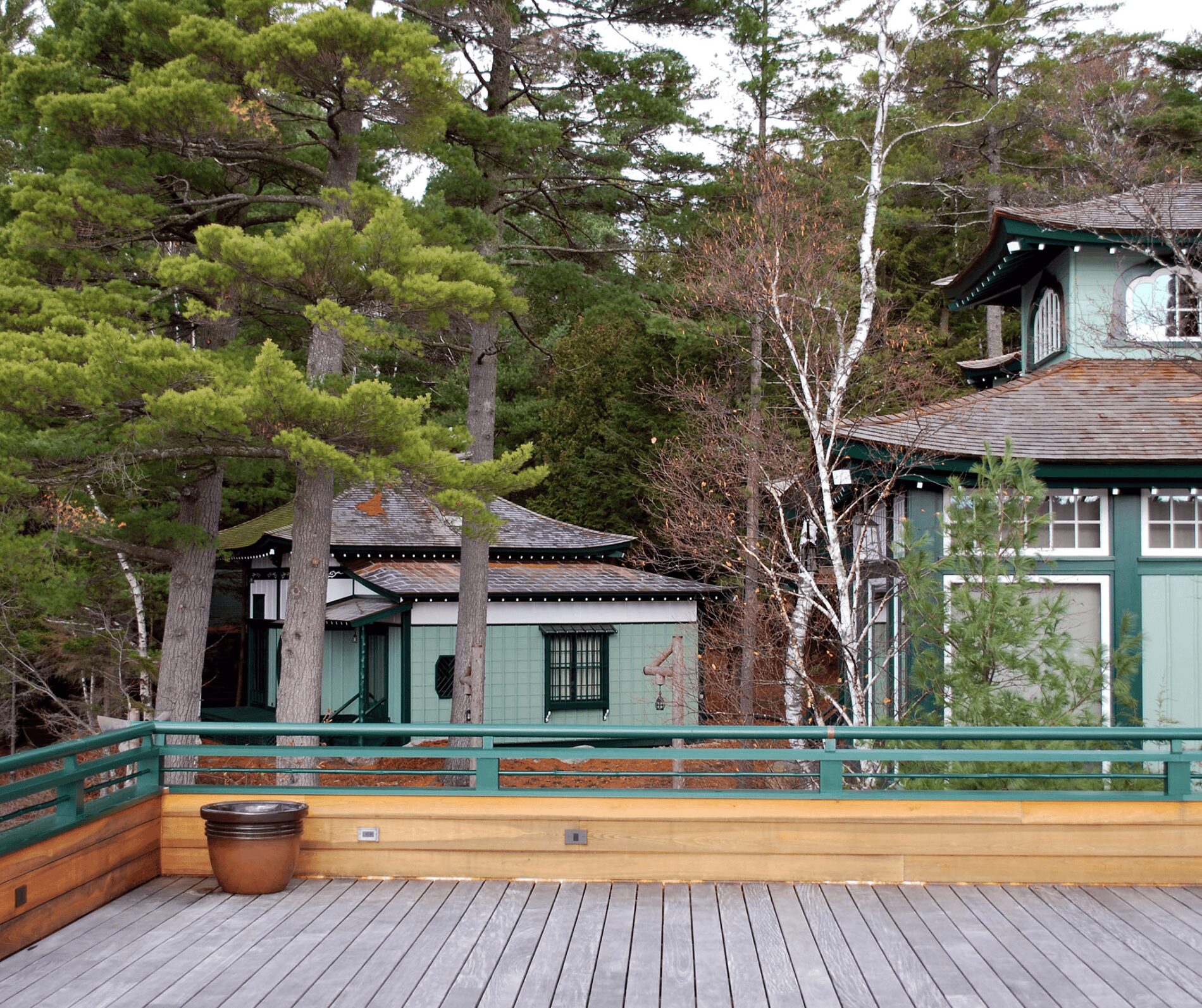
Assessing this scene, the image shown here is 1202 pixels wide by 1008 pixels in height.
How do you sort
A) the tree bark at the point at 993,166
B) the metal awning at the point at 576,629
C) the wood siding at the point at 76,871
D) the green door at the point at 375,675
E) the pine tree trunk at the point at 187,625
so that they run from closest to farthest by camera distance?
1. the wood siding at the point at 76,871
2. the pine tree trunk at the point at 187,625
3. the green door at the point at 375,675
4. the metal awning at the point at 576,629
5. the tree bark at the point at 993,166

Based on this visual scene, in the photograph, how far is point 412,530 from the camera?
73.0 ft

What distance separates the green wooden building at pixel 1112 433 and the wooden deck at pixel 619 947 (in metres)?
5.52

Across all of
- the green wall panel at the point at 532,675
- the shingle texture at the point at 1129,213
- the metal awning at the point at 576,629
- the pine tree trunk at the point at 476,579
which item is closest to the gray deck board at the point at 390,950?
the pine tree trunk at the point at 476,579

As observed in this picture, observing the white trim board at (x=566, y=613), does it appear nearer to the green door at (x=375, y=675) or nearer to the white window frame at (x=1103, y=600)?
the green door at (x=375, y=675)

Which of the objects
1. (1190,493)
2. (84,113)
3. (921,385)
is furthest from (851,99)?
(84,113)

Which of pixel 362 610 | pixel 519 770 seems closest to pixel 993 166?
pixel 362 610

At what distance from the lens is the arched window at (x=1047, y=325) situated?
51.9 ft

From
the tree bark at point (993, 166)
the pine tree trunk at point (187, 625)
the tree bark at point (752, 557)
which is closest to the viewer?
the tree bark at point (752, 557)

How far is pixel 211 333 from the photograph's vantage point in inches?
634

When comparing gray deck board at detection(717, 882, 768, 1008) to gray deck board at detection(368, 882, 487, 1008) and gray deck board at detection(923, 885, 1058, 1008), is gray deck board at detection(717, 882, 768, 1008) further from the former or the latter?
gray deck board at detection(368, 882, 487, 1008)

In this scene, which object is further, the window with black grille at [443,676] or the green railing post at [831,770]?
the window with black grille at [443,676]

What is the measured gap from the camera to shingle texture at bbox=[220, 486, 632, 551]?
21.7 meters

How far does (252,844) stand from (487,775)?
1.51 metres

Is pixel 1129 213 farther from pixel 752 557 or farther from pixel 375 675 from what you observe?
pixel 375 675
